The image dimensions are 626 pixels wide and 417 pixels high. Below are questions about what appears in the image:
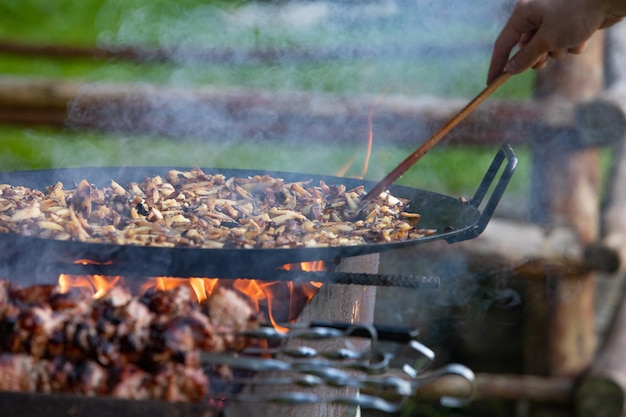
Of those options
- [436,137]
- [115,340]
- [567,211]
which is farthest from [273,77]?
[115,340]

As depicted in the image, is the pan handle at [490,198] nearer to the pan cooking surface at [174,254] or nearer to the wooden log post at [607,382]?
the pan cooking surface at [174,254]

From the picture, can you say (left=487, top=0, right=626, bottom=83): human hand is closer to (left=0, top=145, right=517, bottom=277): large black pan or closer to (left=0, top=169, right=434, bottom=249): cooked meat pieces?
(left=0, top=145, right=517, bottom=277): large black pan

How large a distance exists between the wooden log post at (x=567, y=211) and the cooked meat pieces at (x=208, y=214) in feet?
6.65

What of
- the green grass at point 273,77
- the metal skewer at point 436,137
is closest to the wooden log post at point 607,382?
the green grass at point 273,77

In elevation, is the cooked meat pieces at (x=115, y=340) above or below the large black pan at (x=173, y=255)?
below

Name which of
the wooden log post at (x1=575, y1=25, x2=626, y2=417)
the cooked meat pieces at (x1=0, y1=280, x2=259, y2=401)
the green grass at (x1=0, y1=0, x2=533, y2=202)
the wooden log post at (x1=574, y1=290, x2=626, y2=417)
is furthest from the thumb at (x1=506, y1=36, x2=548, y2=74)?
the wooden log post at (x1=574, y1=290, x2=626, y2=417)

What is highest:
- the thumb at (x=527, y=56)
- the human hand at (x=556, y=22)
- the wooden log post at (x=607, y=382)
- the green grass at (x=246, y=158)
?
the human hand at (x=556, y=22)

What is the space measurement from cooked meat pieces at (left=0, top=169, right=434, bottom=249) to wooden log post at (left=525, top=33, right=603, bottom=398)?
6.65 ft

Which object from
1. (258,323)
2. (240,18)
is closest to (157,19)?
(240,18)

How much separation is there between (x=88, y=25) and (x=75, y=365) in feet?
24.2

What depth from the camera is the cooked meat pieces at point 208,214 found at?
269 cm

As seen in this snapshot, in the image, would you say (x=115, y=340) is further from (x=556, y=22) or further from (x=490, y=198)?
(x=556, y=22)

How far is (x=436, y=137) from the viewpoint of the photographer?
122 inches

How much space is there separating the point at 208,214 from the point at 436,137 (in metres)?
0.95
